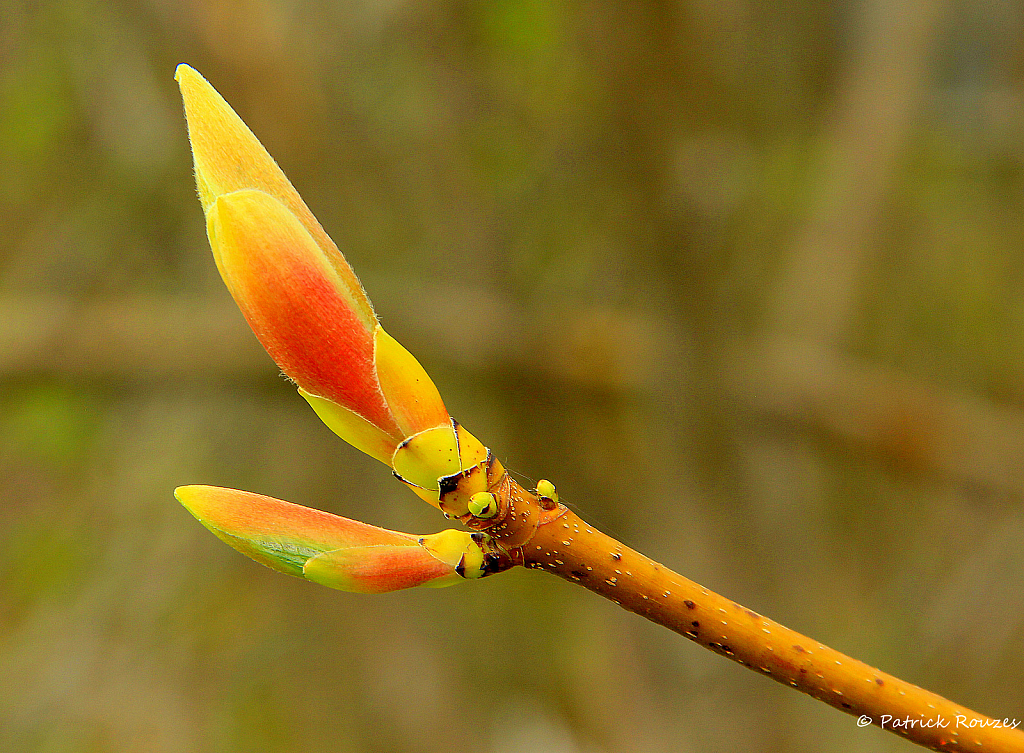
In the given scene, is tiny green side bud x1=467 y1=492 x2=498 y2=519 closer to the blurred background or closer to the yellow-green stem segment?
the yellow-green stem segment

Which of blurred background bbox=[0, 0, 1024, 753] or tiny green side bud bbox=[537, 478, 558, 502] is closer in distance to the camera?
tiny green side bud bbox=[537, 478, 558, 502]

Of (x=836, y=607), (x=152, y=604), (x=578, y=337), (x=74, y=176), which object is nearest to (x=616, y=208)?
(x=578, y=337)

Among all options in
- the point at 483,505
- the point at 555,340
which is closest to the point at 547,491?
the point at 483,505

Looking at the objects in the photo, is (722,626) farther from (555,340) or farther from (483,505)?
(555,340)

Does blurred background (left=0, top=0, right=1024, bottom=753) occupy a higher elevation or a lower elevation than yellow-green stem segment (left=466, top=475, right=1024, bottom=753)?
higher

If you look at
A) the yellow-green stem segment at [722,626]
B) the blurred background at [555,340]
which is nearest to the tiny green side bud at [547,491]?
the yellow-green stem segment at [722,626]

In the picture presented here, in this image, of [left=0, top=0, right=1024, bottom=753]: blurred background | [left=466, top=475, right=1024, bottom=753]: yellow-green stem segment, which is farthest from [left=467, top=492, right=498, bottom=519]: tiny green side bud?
[left=0, top=0, right=1024, bottom=753]: blurred background

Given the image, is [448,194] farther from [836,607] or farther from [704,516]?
[836,607]
